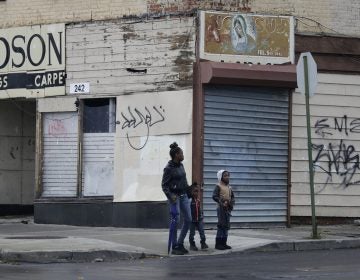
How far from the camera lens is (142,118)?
730 inches

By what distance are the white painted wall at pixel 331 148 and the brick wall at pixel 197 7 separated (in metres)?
1.17

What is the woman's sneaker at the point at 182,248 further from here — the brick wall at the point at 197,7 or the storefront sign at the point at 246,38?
the brick wall at the point at 197,7

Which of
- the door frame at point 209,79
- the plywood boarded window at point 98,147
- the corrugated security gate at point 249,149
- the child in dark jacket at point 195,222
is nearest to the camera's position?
the child in dark jacket at point 195,222

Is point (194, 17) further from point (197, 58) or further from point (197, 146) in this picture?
point (197, 146)

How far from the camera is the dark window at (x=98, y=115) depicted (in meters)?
19.2

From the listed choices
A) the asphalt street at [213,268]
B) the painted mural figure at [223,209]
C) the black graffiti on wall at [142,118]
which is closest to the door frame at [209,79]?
the black graffiti on wall at [142,118]

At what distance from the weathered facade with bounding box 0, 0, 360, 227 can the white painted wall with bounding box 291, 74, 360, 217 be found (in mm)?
22

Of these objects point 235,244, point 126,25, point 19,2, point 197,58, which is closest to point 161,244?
point 235,244

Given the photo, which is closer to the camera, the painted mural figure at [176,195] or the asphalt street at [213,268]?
the asphalt street at [213,268]

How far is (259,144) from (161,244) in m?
4.24

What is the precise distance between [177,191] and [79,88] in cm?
610

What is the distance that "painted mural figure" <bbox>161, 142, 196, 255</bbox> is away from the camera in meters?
14.0

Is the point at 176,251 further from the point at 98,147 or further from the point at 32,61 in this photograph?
the point at 32,61

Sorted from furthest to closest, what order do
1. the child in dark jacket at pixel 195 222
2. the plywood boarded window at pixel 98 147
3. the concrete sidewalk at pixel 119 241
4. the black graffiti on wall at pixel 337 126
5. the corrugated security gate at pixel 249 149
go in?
1. the plywood boarded window at pixel 98 147
2. the black graffiti on wall at pixel 337 126
3. the corrugated security gate at pixel 249 149
4. the child in dark jacket at pixel 195 222
5. the concrete sidewalk at pixel 119 241
